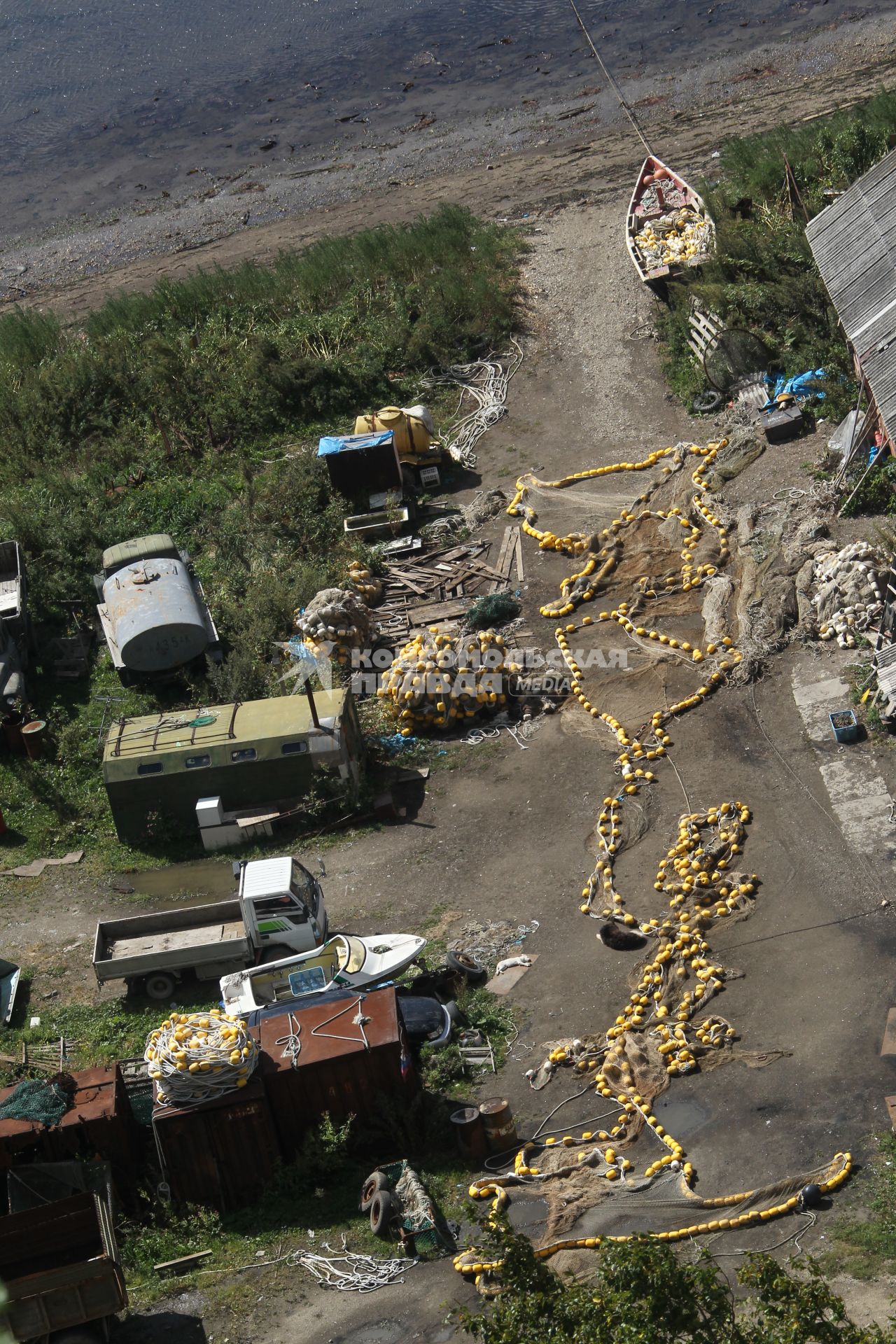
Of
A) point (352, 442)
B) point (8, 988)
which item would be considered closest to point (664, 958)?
point (8, 988)

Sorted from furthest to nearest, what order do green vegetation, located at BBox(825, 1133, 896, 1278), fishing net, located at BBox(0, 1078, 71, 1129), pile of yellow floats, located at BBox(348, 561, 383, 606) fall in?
pile of yellow floats, located at BBox(348, 561, 383, 606), fishing net, located at BBox(0, 1078, 71, 1129), green vegetation, located at BBox(825, 1133, 896, 1278)

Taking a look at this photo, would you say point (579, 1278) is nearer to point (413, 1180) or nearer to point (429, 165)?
point (413, 1180)

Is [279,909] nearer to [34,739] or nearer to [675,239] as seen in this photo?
[34,739]

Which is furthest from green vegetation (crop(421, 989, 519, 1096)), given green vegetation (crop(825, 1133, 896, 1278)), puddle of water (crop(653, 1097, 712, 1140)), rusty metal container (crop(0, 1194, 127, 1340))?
green vegetation (crop(825, 1133, 896, 1278))

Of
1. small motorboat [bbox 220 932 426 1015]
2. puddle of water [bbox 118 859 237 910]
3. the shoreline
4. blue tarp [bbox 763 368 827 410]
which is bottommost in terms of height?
puddle of water [bbox 118 859 237 910]

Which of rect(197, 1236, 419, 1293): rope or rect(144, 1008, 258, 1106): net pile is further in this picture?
rect(144, 1008, 258, 1106): net pile

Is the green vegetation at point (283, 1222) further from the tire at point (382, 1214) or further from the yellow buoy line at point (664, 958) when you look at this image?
the yellow buoy line at point (664, 958)

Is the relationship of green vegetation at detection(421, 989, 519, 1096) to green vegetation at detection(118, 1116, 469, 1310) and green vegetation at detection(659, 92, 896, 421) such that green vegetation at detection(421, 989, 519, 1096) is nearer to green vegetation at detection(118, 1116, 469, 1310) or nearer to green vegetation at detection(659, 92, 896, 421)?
green vegetation at detection(118, 1116, 469, 1310)
